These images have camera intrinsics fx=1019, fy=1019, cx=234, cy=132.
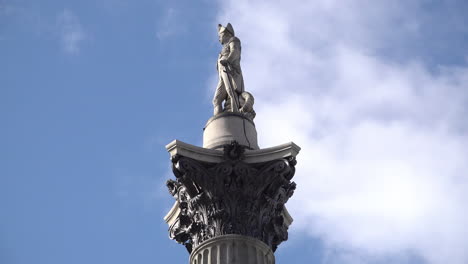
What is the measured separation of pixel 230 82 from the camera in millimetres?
31844

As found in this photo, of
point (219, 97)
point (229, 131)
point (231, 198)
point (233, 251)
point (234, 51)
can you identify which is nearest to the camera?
point (233, 251)

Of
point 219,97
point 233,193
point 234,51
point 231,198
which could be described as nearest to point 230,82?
point 219,97

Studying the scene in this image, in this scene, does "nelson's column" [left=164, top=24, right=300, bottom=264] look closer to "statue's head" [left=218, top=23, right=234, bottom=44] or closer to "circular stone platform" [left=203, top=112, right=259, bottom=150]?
"circular stone platform" [left=203, top=112, right=259, bottom=150]

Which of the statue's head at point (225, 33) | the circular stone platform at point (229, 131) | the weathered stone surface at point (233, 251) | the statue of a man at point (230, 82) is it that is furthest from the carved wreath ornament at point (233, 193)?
the statue's head at point (225, 33)

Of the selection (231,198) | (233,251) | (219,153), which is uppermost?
(219,153)

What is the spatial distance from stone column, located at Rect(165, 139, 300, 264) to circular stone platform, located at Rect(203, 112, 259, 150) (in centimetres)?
97

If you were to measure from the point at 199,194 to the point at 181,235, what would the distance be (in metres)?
1.71

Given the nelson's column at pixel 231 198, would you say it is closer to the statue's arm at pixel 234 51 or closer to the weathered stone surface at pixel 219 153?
the weathered stone surface at pixel 219 153

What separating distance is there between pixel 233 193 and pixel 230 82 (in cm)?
522

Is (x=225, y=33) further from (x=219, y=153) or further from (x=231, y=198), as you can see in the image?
(x=231, y=198)

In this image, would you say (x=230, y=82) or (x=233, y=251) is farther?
(x=230, y=82)

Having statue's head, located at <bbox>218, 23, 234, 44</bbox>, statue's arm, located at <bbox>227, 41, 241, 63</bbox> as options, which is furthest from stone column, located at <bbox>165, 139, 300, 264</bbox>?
statue's head, located at <bbox>218, 23, 234, 44</bbox>

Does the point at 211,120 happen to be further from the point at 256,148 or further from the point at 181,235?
the point at 181,235

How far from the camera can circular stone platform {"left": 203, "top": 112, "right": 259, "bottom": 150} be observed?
96.3 ft
